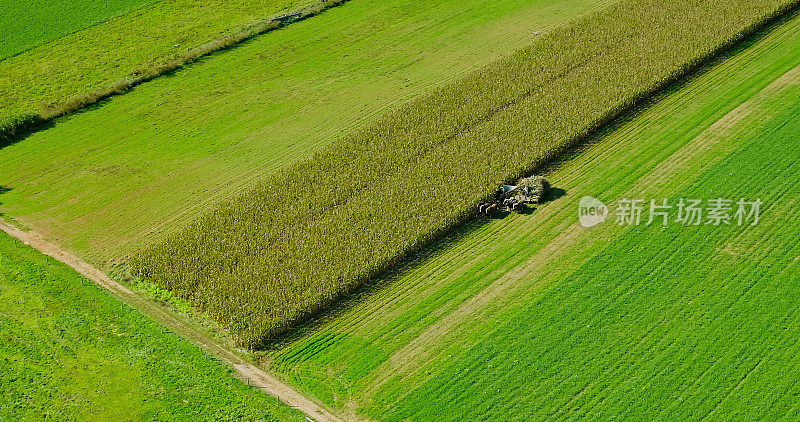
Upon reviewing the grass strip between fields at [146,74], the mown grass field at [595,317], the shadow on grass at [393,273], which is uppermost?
the grass strip between fields at [146,74]

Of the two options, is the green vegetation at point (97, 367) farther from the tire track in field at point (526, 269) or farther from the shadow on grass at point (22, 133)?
the shadow on grass at point (22, 133)

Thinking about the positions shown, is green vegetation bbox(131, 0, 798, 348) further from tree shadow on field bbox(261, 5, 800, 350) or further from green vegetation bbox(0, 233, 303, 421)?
green vegetation bbox(0, 233, 303, 421)

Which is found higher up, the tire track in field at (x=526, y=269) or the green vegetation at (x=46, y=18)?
the green vegetation at (x=46, y=18)

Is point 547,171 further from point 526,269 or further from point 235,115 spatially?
point 235,115

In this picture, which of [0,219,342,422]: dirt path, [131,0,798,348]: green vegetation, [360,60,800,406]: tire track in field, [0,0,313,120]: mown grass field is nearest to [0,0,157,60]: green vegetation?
[0,0,313,120]: mown grass field

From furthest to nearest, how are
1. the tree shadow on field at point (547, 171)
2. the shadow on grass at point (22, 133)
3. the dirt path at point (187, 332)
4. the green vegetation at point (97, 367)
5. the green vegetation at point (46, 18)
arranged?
1. the green vegetation at point (46, 18)
2. the shadow on grass at point (22, 133)
3. the tree shadow on field at point (547, 171)
4. the dirt path at point (187, 332)
5. the green vegetation at point (97, 367)

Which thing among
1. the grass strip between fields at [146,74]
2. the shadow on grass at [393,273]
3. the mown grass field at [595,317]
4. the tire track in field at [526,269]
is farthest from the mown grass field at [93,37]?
the tire track in field at [526,269]

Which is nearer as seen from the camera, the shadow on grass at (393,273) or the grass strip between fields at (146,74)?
the shadow on grass at (393,273)
